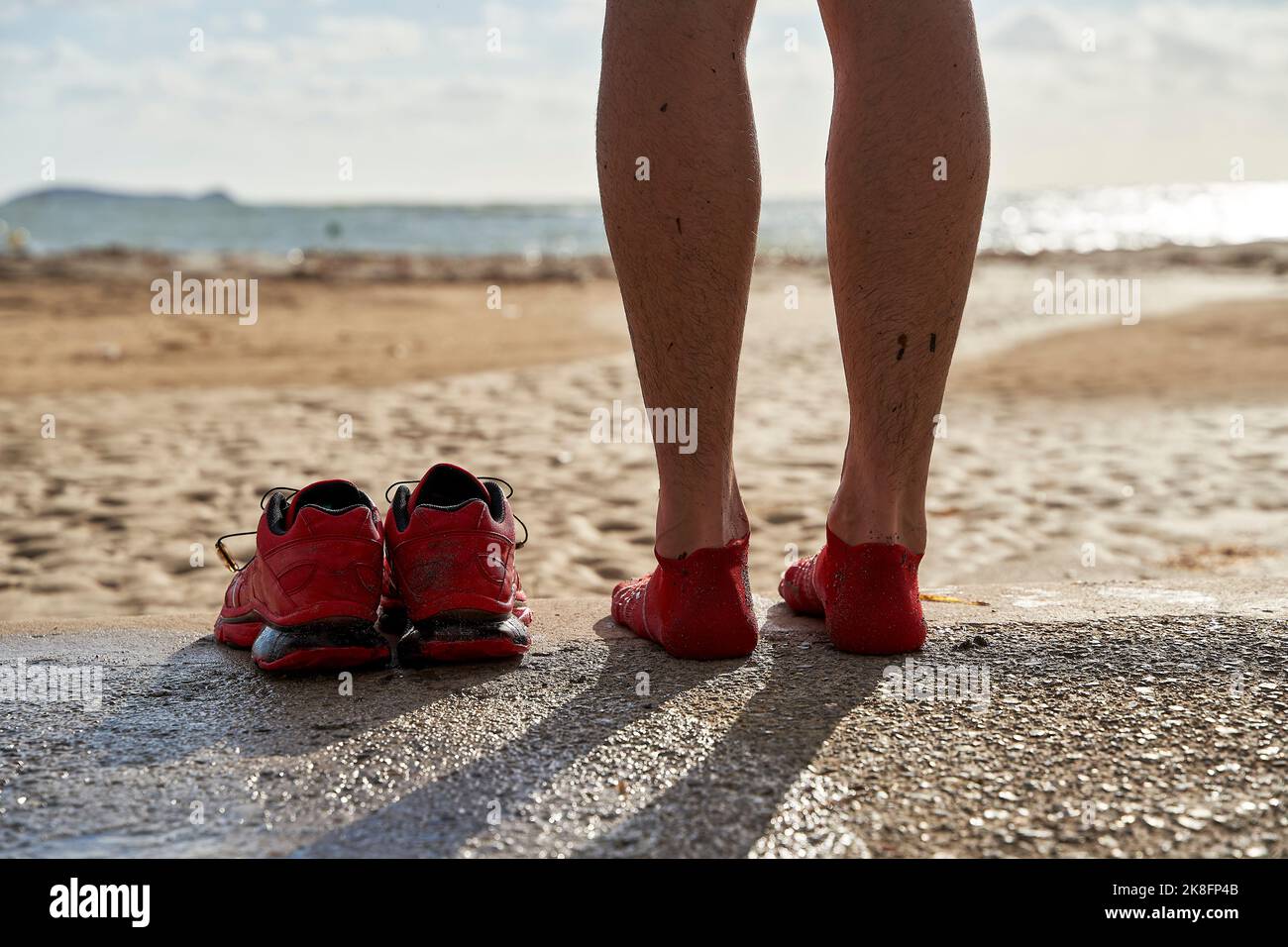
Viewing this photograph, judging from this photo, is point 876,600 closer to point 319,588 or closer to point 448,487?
point 448,487

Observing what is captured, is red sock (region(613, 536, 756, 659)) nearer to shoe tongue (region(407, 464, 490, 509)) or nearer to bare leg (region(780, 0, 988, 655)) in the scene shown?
bare leg (region(780, 0, 988, 655))

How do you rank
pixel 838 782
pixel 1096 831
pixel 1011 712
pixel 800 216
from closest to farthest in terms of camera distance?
pixel 1096 831 < pixel 838 782 < pixel 1011 712 < pixel 800 216

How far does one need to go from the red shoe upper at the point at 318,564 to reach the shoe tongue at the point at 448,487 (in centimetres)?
10

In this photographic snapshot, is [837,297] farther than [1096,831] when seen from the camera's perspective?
Yes

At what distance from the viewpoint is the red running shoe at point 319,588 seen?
167cm

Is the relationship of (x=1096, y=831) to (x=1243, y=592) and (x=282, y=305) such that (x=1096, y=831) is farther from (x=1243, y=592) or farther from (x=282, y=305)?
(x=282, y=305)

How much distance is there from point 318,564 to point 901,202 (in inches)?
39.4

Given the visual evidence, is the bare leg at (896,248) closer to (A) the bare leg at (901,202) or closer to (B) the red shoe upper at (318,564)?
(A) the bare leg at (901,202)

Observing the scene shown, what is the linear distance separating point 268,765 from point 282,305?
10100 millimetres

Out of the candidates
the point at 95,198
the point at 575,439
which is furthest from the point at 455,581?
the point at 95,198
